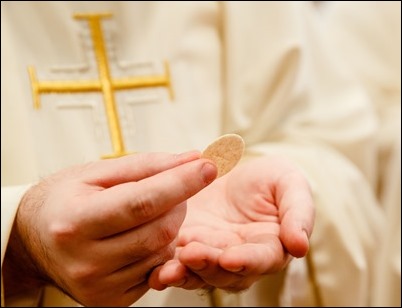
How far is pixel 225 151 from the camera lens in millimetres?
656

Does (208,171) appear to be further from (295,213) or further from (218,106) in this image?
(218,106)

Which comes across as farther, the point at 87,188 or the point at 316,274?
the point at 316,274

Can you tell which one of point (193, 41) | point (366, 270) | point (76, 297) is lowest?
point (366, 270)

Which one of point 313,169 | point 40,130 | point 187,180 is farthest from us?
point 313,169

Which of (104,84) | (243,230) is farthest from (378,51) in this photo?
(243,230)

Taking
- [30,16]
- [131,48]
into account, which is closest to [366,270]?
[131,48]

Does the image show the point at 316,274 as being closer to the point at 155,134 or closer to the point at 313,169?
the point at 313,169

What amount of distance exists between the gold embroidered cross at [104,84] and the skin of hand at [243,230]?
245mm

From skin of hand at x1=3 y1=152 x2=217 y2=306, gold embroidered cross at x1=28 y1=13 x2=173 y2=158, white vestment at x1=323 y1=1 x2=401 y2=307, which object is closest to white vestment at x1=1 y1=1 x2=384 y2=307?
gold embroidered cross at x1=28 y1=13 x2=173 y2=158

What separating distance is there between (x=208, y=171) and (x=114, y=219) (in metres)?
0.10

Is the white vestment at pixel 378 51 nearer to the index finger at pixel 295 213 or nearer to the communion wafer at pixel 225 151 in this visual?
the index finger at pixel 295 213

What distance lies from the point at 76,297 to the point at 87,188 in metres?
0.15

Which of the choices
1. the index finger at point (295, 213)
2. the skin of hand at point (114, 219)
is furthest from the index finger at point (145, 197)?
the index finger at point (295, 213)

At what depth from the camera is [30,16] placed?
1.06 metres
